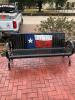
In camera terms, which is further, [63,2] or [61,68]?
[63,2]

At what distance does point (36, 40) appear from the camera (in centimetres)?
618

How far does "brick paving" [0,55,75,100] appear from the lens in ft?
13.9

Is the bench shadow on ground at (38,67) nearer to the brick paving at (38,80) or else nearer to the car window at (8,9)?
the brick paving at (38,80)

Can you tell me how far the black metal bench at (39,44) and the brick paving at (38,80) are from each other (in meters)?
0.36

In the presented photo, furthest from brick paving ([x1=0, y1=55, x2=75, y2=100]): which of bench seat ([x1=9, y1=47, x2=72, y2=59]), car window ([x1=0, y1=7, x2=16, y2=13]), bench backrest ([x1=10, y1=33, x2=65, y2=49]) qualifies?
car window ([x1=0, y1=7, x2=16, y2=13])

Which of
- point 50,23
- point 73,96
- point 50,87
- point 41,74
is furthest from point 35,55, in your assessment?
point 50,23

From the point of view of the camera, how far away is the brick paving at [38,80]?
4.25 metres

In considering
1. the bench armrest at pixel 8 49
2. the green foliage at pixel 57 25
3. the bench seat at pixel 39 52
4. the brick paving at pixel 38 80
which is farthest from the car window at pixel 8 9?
the bench seat at pixel 39 52

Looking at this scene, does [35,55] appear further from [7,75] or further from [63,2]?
[63,2]

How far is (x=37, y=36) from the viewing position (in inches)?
242

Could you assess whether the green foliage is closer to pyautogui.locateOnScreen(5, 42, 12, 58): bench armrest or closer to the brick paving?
the brick paving

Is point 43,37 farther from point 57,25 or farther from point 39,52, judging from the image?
point 57,25

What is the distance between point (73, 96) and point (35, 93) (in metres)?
0.76

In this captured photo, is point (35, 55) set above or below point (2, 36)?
above
